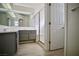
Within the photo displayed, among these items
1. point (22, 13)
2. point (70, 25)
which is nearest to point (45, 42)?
point (22, 13)

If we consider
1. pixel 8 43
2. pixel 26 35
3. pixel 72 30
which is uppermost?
pixel 72 30

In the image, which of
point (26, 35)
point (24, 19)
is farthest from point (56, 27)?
point (24, 19)

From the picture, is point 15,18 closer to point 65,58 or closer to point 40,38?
point 40,38

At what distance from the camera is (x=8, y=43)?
1990 millimetres

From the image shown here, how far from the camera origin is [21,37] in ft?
8.37

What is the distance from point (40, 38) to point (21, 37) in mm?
821

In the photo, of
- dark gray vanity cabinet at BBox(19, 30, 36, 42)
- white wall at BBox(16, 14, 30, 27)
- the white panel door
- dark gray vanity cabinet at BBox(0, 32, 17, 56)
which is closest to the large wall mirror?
white wall at BBox(16, 14, 30, 27)

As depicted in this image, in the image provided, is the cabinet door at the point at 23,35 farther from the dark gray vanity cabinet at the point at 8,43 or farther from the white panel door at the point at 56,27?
the white panel door at the point at 56,27

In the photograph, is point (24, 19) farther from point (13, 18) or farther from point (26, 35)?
point (26, 35)

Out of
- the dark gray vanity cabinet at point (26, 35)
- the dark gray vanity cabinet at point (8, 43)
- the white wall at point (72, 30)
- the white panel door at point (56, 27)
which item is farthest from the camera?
the white panel door at point (56, 27)

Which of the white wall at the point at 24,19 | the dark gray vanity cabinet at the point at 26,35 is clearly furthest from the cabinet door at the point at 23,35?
the white wall at the point at 24,19

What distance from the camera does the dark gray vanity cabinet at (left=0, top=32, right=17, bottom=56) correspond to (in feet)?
5.93

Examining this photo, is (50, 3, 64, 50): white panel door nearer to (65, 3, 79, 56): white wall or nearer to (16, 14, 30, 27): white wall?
(16, 14, 30, 27): white wall

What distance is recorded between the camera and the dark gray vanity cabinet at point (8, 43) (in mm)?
1809
